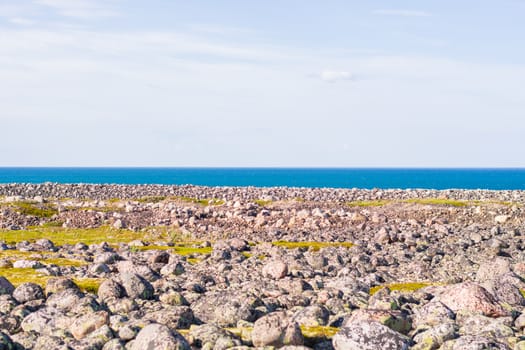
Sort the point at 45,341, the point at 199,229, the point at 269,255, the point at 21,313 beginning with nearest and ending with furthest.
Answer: the point at 45,341
the point at 21,313
the point at 269,255
the point at 199,229

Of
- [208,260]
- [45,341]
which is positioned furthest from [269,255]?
[45,341]

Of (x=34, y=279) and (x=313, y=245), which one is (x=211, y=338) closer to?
(x=34, y=279)

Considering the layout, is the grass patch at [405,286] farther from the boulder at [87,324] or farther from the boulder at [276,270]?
the boulder at [87,324]

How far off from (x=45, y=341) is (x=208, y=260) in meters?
16.2

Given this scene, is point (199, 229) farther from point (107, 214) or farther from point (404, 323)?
point (404, 323)

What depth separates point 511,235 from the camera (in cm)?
3938

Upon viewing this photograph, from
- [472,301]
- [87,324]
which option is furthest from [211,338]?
[472,301]

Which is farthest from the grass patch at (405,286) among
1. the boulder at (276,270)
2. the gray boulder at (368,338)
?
the gray boulder at (368,338)

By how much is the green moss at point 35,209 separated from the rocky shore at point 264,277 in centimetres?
17

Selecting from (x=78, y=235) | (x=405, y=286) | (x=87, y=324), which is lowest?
(x=78, y=235)

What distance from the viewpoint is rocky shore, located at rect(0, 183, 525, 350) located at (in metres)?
14.8

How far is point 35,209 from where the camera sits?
5516cm

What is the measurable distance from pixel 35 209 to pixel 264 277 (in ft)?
114

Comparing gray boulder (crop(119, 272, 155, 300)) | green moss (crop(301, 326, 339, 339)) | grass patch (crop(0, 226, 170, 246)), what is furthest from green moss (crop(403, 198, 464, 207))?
green moss (crop(301, 326, 339, 339))
